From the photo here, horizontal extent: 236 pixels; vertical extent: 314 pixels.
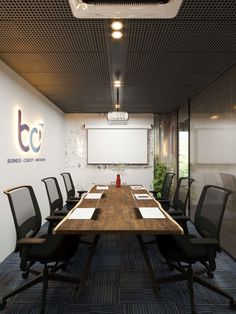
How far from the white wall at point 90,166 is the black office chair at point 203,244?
15.3ft

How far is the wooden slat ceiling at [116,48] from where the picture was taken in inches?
85.9

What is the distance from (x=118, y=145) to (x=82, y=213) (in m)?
4.75

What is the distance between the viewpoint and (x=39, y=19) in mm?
2246

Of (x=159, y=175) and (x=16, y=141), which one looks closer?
(x=16, y=141)

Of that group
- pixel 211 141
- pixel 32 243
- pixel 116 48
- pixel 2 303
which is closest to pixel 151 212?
pixel 32 243

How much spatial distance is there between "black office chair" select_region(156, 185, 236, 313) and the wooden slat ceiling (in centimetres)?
150

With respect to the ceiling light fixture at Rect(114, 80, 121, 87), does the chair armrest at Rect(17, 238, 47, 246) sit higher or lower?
lower

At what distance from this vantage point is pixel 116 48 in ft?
9.36

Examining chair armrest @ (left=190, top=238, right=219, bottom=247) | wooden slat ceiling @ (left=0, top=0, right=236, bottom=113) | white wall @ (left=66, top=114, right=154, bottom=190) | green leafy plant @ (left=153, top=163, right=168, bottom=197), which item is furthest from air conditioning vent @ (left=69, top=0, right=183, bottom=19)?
white wall @ (left=66, top=114, right=154, bottom=190)

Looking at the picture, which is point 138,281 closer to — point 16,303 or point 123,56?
point 16,303

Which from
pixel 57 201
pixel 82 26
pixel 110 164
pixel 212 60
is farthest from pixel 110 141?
pixel 82 26

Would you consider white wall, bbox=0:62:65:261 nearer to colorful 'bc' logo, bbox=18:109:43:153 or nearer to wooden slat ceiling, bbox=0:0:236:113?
colorful 'bc' logo, bbox=18:109:43:153

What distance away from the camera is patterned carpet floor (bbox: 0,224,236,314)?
7.77 ft

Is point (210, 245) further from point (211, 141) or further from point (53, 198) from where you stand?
point (211, 141)
